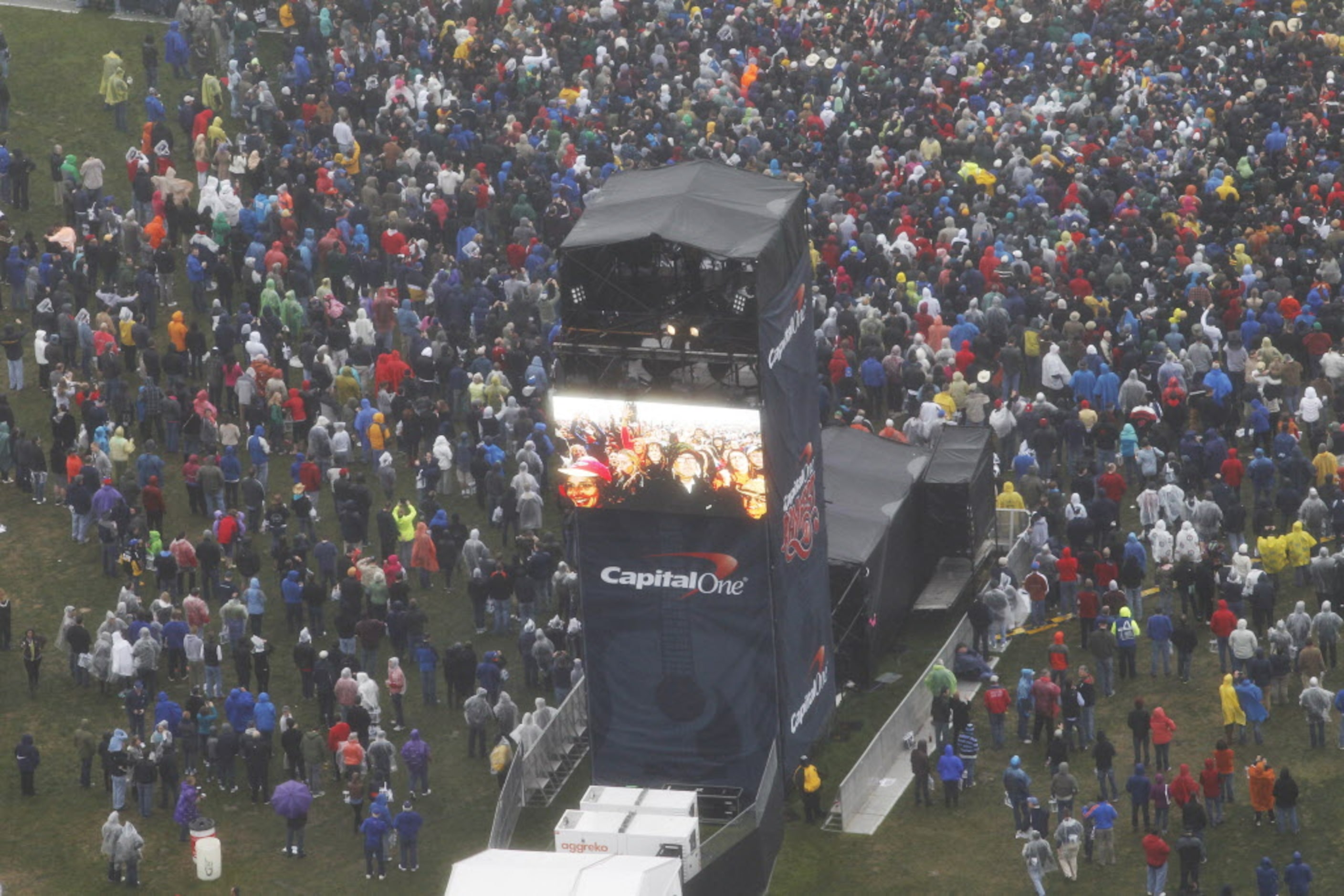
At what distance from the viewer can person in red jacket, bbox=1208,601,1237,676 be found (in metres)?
44.6

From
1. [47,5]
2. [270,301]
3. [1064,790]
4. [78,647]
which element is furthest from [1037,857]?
[47,5]

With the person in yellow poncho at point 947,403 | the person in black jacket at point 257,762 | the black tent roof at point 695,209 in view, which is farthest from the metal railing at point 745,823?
the person in yellow poncho at point 947,403

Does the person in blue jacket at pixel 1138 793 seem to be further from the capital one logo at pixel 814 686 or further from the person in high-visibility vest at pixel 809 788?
the capital one logo at pixel 814 686

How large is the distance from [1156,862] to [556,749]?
10.1 m

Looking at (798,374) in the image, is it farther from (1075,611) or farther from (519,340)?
(519,340)

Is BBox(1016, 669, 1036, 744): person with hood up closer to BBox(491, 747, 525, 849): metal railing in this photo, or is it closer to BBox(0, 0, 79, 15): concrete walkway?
BBox(491, 747, 525, 849): metal railing

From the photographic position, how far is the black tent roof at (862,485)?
151 feet

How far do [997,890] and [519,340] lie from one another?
59.1 ft

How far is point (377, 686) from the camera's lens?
4603 centimetres

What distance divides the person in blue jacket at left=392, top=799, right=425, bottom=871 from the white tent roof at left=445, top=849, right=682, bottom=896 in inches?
222

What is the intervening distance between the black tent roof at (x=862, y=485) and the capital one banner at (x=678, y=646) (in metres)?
4.17

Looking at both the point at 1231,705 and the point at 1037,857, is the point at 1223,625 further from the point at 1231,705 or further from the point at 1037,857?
the point at 1037,857

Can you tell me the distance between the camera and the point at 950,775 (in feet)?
139

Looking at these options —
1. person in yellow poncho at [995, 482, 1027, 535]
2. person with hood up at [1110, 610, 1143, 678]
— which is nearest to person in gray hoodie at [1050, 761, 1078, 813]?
person with hood up at [1110, 610, 1143, 678]
